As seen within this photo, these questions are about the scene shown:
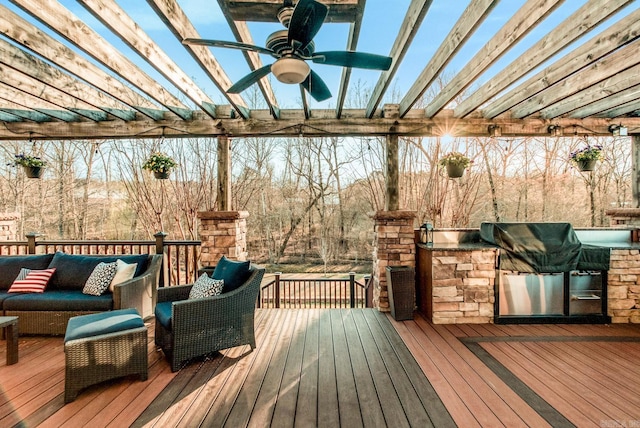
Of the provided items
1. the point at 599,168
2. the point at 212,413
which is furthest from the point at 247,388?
the point at 599,168

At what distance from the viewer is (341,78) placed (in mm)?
3123

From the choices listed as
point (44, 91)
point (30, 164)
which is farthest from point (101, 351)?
point (30, 164)

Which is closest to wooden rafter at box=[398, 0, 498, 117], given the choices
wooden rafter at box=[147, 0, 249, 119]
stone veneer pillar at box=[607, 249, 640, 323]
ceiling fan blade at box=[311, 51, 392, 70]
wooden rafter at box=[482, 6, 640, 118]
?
ceiling fan blade at box=[311, 51, 392, 70]

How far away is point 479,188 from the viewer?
797 cm

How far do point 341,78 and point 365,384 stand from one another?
290 cm

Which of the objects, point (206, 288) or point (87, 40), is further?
point (206, 288)

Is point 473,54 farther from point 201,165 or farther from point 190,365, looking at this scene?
point 201,165

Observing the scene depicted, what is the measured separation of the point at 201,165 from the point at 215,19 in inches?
246

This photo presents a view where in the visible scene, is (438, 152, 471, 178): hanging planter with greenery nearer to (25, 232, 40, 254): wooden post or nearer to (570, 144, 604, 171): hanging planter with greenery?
(570, 144, 604, 171): hanging planter with greenery

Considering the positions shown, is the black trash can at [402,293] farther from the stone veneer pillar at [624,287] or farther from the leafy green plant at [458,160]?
the stone veneer pillar at [624,287]

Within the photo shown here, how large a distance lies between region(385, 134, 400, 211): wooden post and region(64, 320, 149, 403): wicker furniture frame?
10.8ft

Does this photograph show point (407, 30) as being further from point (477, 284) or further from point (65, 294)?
point (65, 294)

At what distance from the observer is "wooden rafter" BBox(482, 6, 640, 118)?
232cm

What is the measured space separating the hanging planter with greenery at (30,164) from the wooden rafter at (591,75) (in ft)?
22.3
